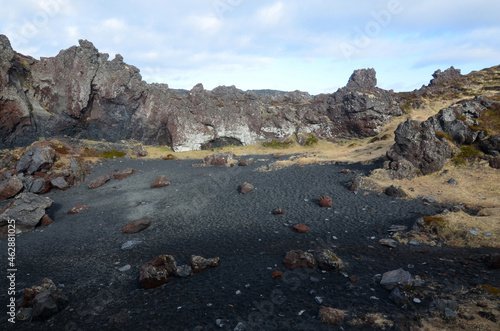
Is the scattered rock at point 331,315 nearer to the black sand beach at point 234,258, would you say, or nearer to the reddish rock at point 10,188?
the black sand beach at point 234,258

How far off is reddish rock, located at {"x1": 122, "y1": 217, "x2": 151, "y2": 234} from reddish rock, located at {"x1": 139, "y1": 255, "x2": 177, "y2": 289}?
5289mm

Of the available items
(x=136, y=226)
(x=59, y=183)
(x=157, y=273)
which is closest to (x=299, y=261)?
(x=157, y=273)

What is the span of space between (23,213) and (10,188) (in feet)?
27.2

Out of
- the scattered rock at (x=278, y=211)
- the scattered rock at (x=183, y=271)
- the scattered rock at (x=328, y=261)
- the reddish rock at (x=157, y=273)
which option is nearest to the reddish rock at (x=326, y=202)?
the scattered rock at (x=278, y=211)

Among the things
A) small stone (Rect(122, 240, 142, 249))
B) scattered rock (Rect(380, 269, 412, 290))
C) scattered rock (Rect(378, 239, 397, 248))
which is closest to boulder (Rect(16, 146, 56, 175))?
small stone (Rect(122, 240, 142, 249))

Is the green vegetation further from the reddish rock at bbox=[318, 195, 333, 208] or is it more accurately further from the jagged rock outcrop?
the reddish rock at bbox=[318, 195, 333, 208]

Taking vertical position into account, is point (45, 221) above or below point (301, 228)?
above

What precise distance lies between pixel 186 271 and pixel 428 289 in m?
8.67

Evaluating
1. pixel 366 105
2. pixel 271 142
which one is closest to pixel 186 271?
pixel 271 142

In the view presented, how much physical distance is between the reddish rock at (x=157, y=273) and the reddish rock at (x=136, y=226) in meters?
5.29

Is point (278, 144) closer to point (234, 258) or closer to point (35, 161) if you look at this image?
point (35, 161)

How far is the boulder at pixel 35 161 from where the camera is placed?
24.8 meters

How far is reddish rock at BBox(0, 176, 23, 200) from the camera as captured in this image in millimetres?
20844

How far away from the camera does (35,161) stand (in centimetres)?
2497
